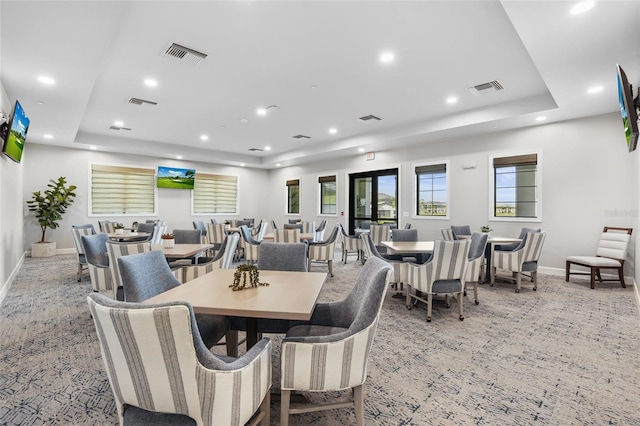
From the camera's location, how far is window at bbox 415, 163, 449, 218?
285 inches

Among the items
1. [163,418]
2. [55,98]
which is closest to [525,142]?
[163,418]

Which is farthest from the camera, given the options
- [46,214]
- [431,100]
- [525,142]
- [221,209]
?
[221,209]

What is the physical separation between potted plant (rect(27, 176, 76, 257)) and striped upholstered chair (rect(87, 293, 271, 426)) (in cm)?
865

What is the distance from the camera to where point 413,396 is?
81.3 inches

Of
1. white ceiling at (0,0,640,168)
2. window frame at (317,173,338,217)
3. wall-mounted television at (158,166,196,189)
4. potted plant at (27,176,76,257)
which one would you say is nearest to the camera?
white ceiling at (0,0,640,168)

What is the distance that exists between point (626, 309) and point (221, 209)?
34.0 feet

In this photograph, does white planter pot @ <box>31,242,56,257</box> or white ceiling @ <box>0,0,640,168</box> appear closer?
white ceiling @ <box>0,0,640,168</box>

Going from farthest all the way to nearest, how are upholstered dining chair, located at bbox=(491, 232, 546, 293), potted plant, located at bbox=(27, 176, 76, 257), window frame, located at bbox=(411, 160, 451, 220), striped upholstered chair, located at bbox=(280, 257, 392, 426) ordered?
potted plant, located at bbox=(27, 176, 76, 257) → window frame, located at bbox=(411, 160, 451, 220) → upholstered dining chair, located at bbox=(491, 232, 546, 293) → striped upholstered chair, located at bbox=(280, 257, 392, 426)

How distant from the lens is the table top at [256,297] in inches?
59.6

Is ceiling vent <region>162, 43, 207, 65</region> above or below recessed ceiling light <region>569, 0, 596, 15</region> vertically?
above

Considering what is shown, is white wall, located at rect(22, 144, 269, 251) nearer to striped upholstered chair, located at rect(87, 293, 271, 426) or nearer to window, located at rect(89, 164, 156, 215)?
window, located at rect(89, 164, 156, 215)

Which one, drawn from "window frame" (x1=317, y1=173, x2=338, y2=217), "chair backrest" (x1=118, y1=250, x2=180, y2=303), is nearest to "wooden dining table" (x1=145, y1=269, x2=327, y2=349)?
"chair backrest" (x1=118, y1=250, x2=180, y2=303)

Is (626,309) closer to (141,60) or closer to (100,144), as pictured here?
(141,60)

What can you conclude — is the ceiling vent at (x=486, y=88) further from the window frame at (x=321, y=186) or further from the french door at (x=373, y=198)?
the window frame at (x=321, y=186)
